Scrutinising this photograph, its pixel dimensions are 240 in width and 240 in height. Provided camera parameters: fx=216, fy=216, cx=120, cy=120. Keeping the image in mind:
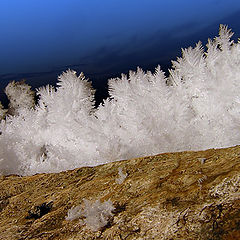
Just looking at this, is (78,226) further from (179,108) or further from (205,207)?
(179,108)

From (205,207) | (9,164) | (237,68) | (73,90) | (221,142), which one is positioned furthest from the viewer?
(73,90)

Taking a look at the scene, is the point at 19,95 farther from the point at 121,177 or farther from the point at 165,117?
the point at 121,177

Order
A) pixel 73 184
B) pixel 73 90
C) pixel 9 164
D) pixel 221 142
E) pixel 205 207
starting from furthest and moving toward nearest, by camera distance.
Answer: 1. pixel 73 90
2. pixel 9 164
3. pixel 221 142
4. pixel 73 184
5. pixel 205 207

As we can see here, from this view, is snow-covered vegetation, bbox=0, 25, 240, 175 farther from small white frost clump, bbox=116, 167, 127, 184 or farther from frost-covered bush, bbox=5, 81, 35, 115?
frost-covered bush, bbox=5, 81, 35, 115

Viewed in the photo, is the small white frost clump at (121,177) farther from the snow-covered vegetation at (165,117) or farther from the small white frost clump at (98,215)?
the snow-covered vegetation at (165,117)

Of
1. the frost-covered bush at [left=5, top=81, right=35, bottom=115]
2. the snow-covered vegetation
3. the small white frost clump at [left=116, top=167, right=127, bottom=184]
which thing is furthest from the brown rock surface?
the frost-covered bush at [left=5, top=81, right=35, bottom=115]

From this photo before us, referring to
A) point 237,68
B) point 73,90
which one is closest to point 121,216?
point 237,68
